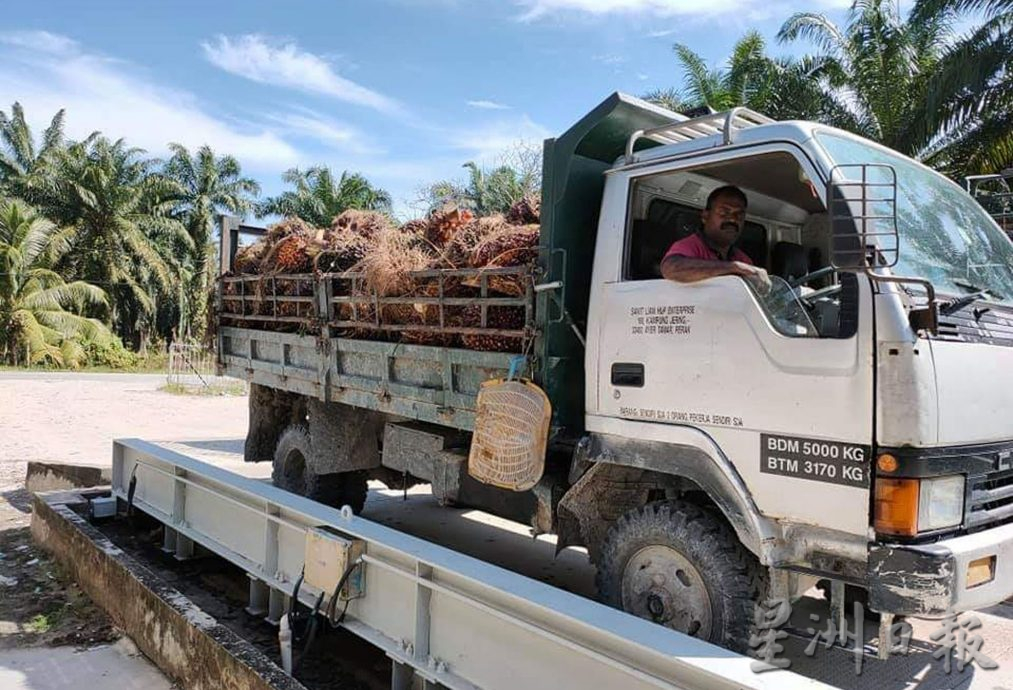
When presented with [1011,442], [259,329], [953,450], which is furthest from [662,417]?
[259,329]

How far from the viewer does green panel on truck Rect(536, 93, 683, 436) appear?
3.78m

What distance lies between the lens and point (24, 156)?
3412cm

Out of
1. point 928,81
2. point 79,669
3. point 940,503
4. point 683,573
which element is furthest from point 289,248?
point 928,81

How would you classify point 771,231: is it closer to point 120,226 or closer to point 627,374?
point 627,374

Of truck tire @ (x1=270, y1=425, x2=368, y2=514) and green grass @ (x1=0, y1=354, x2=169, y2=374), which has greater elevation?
truck tire @ (x1=270, y1=425, x2=368, y2=514)

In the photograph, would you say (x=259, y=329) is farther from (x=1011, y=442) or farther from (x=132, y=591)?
(x=1011, y=442)

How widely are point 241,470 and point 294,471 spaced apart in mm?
3636

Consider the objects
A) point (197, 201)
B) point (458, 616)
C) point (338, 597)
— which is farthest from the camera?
point (197, 201)

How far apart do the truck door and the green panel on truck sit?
0.64 ft

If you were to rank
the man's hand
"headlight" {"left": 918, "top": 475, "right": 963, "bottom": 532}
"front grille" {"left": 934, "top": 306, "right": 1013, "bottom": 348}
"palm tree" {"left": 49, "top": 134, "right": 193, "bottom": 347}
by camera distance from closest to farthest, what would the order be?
"headlight" {"left": 918, "top": 475, "right": 963, "bottom": 532}
"front grille" {"left": 934, "top": 306, "right": 1013, "bottom": 348}
the man's hand
"palm tree" {"left": 49, "top": 134, "right": 193, "bottom": 347}

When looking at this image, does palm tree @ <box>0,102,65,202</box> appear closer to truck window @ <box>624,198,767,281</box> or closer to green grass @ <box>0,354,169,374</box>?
green grass @ <box>0,354,169,374</box>

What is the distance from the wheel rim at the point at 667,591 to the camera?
3131 millimetres

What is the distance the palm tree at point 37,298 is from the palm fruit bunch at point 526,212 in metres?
28.2

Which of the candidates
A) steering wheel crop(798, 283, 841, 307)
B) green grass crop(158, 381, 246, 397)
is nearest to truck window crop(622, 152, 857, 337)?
steering wheel crop(798, 283, 841, 307)
